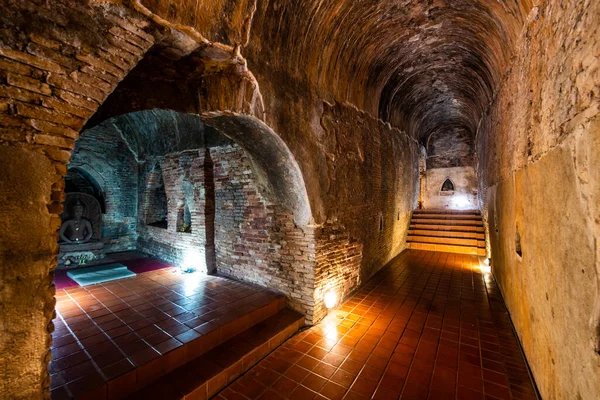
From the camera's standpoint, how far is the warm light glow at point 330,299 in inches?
184

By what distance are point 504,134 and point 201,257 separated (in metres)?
6.58

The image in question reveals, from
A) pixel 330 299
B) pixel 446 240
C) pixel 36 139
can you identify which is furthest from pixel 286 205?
pixel 446 240

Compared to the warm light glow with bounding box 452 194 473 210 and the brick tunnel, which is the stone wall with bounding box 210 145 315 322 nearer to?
the brick tunnel

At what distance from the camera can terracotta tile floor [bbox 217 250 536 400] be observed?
9.36ft

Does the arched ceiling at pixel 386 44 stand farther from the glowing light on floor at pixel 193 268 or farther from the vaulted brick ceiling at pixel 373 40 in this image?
the glowing light on floor at pixel 193 268

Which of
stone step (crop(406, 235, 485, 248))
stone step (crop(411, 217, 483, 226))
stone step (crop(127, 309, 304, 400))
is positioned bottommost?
stone step (crop(127, 309, 304, 400))

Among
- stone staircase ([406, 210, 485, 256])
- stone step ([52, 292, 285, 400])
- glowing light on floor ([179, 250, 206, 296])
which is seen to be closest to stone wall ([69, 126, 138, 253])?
glowing light on floor ([179, 250, 206, 296])

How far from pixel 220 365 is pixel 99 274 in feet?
15.0

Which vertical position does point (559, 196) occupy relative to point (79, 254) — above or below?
above

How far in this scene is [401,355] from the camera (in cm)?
345

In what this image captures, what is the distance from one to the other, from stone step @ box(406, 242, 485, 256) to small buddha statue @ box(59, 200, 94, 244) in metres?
10.7

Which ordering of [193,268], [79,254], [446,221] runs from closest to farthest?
[193,268]
[79,254]
[446,221]

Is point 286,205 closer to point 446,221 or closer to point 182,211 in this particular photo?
point 182,211

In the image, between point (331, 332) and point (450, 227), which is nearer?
point (331, 332)
